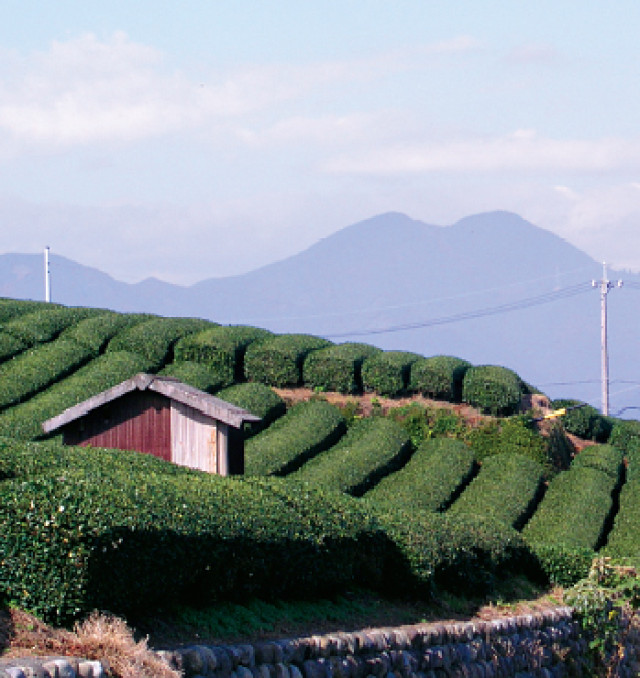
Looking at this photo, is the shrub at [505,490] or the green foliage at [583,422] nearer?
the shrub at [505,490]

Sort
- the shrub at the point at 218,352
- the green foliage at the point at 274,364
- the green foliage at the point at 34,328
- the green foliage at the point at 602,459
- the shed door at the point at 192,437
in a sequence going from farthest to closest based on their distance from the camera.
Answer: the green foliage at the point at 274,364 < the shrub at the point at 218,352 < the green foliage at the point at 602,459 < the green foliage at the point at 34,328 < the shed door at the point at 192,437

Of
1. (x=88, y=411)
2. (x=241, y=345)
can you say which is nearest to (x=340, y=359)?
(x=241, y=345)

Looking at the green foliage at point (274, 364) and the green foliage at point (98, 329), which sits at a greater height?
the green foliage at point (98, 329)

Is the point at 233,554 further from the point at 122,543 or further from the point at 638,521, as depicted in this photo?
the point at 638,521

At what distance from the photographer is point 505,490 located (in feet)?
97.5

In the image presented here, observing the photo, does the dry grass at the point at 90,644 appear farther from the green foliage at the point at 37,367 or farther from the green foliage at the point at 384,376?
the green foliage at the point at 384,376

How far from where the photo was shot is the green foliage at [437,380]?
3550 centimetres

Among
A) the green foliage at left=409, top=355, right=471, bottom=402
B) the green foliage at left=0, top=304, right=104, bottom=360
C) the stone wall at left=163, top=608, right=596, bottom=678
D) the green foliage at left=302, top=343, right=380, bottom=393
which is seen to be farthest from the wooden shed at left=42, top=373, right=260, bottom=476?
the green foliage at left=409, top=355, right=471, bottom=402

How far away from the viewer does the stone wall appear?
366 inches

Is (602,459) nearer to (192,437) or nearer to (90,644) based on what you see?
(192,437)

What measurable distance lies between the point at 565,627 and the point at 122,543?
29.4ft

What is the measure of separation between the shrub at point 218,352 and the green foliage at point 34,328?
431cm

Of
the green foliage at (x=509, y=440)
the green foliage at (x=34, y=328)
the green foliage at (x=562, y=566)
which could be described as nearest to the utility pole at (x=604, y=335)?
the green foliage at (x=509, y=440)

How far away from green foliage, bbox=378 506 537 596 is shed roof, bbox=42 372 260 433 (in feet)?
13.3
